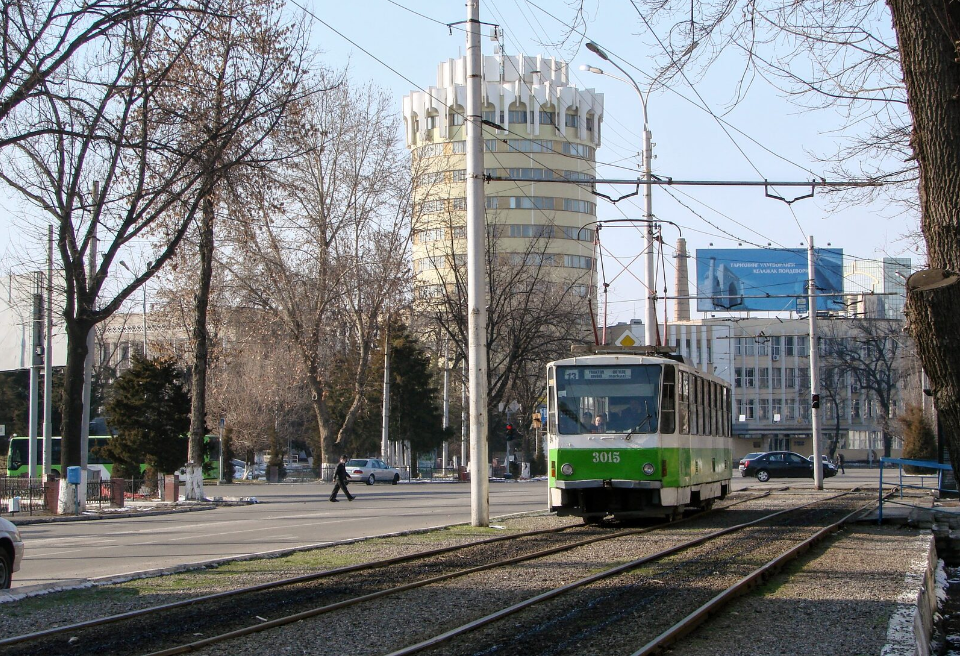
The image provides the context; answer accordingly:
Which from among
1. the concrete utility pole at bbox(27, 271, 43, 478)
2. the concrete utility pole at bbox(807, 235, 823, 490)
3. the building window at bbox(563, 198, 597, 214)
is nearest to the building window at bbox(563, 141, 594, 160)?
the building window at bbox(563, 198, 597, 214)

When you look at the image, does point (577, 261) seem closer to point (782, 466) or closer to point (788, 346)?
point (788, 346)

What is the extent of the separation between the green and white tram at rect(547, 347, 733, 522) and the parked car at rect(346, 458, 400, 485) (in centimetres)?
3037

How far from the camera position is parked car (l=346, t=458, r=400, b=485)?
49.4m

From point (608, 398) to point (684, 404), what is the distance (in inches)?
66.2

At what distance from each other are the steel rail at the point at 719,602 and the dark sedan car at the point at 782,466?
3655 centimetres

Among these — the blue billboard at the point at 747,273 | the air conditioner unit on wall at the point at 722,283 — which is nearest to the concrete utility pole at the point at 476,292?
the blue billboard at the point at 747,273

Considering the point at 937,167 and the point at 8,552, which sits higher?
the point at 937,167

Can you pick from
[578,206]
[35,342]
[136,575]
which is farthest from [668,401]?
[578,206]

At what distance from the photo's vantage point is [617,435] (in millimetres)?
19328

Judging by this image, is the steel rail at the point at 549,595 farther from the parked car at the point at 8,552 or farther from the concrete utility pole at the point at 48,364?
the concrete utility pole at the point at 48,364

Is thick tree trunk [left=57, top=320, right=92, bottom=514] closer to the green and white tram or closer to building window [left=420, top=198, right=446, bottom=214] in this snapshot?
the green and white tram

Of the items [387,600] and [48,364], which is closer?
[387,600]

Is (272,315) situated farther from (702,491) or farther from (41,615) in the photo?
(41,615)

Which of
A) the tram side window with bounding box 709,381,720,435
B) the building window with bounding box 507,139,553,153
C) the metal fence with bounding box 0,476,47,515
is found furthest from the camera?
the building window with bounding box 507,139,553,153
